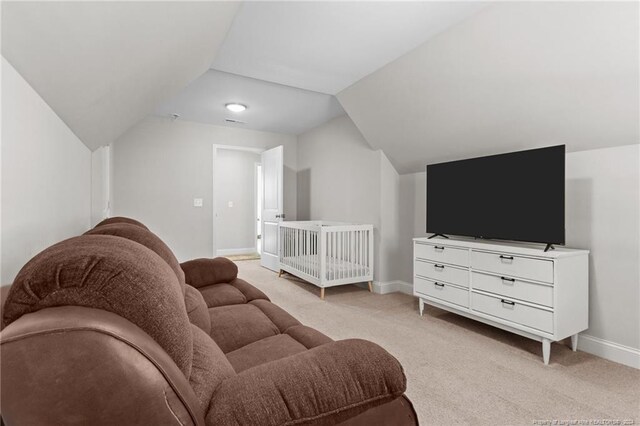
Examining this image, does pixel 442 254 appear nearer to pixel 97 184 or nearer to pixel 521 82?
pixel 521 82

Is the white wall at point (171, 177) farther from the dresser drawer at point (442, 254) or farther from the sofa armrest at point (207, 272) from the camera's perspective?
the dresser drawer at point (442, 254)

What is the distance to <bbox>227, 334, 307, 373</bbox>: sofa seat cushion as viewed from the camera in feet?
4.27

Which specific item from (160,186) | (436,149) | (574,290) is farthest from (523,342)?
(160,186)

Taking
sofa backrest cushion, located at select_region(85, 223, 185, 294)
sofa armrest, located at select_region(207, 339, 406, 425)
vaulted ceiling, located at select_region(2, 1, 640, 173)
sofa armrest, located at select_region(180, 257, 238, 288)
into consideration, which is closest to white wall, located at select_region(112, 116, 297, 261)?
vaulted ceiling, located at select_region(2, 1, 640, 173)

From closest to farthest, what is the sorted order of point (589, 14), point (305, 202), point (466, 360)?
point (589, 14)
point (466, 360)
point (305, 202)

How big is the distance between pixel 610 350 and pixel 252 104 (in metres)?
4.37

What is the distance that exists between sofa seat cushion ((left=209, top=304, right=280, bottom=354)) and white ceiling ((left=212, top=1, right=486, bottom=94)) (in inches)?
77.9

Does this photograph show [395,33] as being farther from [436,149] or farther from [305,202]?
[305,202]

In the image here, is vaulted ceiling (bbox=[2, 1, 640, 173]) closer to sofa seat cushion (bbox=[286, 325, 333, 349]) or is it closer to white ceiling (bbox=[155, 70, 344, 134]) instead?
white ceiling (bbox=[155, 70, 344, 134])

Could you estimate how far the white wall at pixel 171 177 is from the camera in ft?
15.8

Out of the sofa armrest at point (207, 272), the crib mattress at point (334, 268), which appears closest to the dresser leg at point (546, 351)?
the crib mattress at point (334, 268)

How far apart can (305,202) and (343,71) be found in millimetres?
3084

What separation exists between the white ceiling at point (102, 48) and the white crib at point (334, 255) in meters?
2.49

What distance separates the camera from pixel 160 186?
503cm
